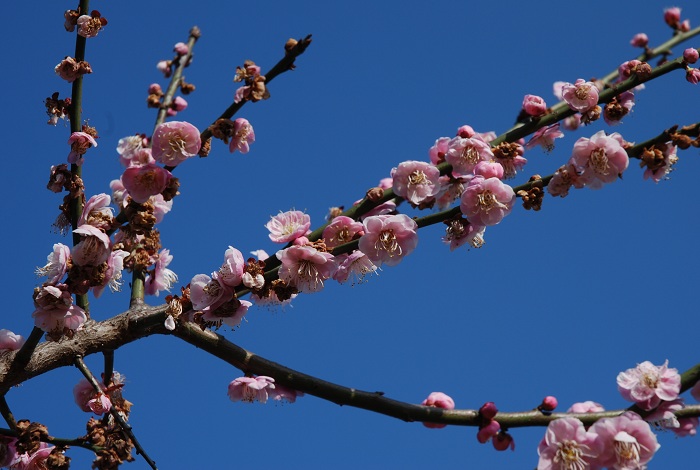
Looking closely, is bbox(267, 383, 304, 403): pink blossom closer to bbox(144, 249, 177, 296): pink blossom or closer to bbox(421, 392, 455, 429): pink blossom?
bbox(421, 392, 455, 429): pink blossom

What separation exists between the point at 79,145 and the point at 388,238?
173cm

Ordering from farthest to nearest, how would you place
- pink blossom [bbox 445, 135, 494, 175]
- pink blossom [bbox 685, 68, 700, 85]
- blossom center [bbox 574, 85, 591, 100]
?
pink blossom [bbox 685, 68, 700, 85] → blossom center [bbox 574, 85, 591, 100] → pink blossom [bbox 445, 135, 494, 175]

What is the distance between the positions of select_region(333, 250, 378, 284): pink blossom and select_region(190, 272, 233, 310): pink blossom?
0.62 metres

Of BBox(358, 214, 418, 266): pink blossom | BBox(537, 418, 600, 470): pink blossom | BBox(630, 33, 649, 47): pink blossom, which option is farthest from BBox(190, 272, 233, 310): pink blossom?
BBox(630, 33, 649, 47): pink blossom

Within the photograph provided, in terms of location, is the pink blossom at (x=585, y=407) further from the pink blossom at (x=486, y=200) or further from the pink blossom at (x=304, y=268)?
the pink blossom at (x=304, y=268)

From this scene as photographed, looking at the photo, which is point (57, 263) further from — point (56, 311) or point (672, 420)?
point (672, 420)

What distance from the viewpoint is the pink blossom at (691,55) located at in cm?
429

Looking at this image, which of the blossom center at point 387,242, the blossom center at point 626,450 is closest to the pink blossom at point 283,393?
the blossom center at point 387,242

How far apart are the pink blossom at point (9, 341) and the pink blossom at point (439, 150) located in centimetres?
248

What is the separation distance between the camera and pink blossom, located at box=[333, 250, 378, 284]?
3.90 m

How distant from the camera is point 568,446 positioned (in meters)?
3.16

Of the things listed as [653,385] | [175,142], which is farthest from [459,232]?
[175,142]

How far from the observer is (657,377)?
326cm

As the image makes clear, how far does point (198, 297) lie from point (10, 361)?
118 cm
